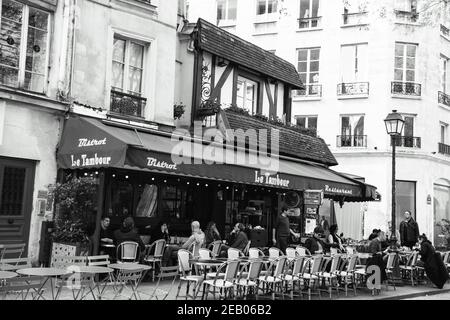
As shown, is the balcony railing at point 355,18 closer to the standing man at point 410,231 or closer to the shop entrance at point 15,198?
the standing man at point 410,231

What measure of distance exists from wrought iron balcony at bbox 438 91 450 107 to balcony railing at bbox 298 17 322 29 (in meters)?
7.65

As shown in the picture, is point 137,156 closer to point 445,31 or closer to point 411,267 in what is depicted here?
point 411,267

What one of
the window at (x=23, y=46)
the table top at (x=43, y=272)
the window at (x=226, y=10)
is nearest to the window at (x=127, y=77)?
the window at (x=23, y=46)

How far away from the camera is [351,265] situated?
1285 cm

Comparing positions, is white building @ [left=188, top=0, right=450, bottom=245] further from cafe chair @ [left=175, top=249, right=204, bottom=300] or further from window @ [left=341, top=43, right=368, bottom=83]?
cafe chair @ [left=175, top=249, right=204, bottom=300]

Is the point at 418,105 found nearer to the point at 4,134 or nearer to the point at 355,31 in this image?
the point at 355,31

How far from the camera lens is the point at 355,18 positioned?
30297 mm

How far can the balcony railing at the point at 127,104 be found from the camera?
14.4m

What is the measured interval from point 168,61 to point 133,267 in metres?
8.14

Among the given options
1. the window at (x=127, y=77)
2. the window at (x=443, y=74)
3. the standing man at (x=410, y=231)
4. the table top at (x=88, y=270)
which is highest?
the window at (x=443, y=74)

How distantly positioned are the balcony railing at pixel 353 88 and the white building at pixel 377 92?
2.0 inches

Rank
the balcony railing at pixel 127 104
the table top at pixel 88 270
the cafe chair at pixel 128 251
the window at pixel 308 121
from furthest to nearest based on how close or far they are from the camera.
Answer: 1. the window at pixel 308 121
2. the balcony railing at pixel 127 104
3. the cafe chair at pixel 128 251
4. the table top at pixel 88 270
